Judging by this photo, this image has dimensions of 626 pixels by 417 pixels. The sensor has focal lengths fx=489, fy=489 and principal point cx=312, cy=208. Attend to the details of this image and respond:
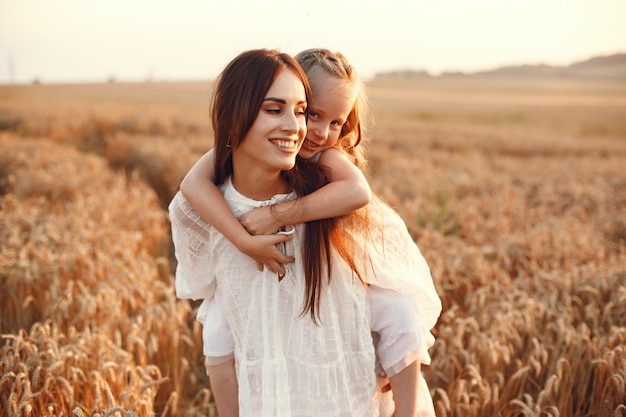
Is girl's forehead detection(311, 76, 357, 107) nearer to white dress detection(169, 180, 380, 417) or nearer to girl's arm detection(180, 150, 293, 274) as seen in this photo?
white dress detection(169, 180, 380, 417)

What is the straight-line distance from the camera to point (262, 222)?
68.1 inches

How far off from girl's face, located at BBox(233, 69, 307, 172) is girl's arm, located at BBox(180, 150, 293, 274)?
0.75ft

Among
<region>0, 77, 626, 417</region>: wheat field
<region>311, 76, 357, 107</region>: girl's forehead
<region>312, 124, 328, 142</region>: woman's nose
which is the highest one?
<region>311, 76, 357, 107</region>: girl's forehead

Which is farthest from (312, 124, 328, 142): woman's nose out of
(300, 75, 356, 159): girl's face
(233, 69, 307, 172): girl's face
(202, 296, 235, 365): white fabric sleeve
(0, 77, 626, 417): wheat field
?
(0, 77, 626, 417): wheat field

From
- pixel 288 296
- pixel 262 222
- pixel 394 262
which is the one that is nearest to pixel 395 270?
pixel 394 262

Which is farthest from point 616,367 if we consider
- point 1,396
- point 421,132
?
point 421,132

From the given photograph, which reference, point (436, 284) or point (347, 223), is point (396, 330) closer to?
point (347, 223)

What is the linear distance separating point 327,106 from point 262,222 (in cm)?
48

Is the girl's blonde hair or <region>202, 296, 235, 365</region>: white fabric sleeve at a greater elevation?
the girl's blonde hair

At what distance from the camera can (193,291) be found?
2014 millimetres

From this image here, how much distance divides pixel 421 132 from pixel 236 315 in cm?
1576

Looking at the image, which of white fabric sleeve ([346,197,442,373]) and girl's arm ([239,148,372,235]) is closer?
girl's arm ([239,148,372,235])

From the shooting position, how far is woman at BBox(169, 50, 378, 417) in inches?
66.1

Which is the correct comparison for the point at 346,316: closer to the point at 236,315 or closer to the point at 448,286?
the point at 236,315
